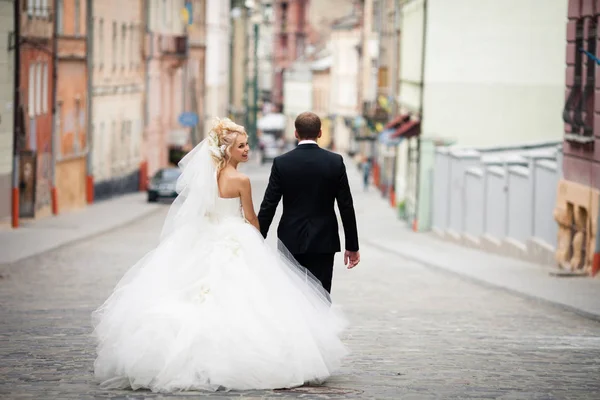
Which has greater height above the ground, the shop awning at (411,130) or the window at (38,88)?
the window at (38,88)

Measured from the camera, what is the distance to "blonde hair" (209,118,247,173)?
391 inches

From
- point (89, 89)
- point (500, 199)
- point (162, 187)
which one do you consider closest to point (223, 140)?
point (500, 199)

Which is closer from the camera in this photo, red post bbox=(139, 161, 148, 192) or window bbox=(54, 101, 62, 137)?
window bbox=(54, 101, 62, 137)

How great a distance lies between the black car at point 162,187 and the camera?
5209 cm

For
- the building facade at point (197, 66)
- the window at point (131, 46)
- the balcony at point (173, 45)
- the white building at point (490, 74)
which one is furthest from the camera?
the building facade at point (197, 66)

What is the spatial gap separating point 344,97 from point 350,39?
15.6 feet

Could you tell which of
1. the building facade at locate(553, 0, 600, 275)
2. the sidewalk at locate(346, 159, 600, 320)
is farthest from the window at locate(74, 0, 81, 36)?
the building facade at locate(553, 0, 600, 275)

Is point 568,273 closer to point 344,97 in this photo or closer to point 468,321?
point 468,321

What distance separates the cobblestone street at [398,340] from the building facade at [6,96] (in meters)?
11.7

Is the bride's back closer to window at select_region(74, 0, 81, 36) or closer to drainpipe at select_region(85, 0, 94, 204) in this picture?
window at select_region(74, 0, 81, 36)

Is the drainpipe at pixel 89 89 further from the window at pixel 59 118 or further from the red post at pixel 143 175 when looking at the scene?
the red post at pixel 143 175

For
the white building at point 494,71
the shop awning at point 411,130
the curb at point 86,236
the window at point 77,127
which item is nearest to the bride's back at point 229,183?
the curb at point 86,236

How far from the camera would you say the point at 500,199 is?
29234 millimetres

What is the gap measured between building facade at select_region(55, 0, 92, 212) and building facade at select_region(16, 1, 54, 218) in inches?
72.8
